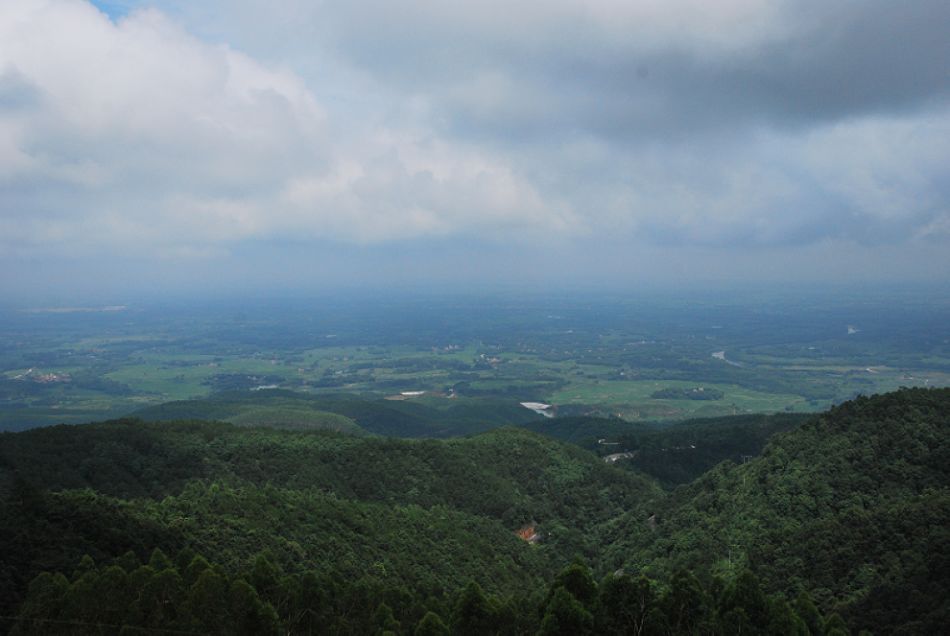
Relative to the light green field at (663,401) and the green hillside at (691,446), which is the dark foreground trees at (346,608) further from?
the light green field at (663,401)

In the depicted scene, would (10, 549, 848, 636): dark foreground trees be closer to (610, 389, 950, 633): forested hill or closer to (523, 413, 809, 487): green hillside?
(610, 389, 950, 633): forested hill

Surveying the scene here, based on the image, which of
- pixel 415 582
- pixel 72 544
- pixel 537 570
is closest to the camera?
pixel 72 544

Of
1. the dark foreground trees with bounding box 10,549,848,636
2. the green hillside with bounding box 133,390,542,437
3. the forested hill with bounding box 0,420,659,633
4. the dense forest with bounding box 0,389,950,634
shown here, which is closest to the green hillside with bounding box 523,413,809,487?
the dense forest with bounding box 0,389,950,634

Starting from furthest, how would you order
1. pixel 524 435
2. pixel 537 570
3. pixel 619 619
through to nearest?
1. pixel 524 435
2. pixel 537 570
3. pixel 619 619

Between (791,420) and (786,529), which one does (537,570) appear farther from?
(791,420)

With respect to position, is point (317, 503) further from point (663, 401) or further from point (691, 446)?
point (663, 401)

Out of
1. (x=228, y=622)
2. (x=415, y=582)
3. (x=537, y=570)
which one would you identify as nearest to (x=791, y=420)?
(x=537, y=570)
